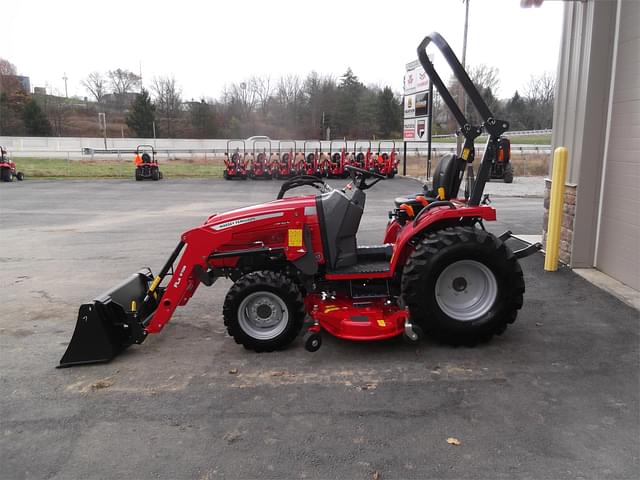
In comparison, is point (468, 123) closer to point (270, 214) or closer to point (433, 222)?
point (433, 222)

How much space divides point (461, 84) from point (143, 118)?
53277 mm

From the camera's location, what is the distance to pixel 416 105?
2102cm

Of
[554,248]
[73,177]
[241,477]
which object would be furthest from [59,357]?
[73,177]

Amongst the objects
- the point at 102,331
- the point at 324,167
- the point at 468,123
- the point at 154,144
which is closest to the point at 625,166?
the point at 468,123

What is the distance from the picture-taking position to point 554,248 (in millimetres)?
6676

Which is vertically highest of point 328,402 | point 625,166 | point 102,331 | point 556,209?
point 625,166

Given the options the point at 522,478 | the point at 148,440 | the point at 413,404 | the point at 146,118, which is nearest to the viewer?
the point at 522,478

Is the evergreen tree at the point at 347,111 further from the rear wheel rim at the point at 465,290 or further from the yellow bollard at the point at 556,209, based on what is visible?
the rear wheel rim at the point at 465,290

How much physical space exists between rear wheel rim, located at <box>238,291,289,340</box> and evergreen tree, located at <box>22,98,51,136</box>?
1991 inches

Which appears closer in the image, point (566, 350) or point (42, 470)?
point (42, 470)

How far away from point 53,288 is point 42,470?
401cm

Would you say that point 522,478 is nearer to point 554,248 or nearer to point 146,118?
point 554,248

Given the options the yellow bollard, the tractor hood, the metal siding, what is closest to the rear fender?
the tractor hood

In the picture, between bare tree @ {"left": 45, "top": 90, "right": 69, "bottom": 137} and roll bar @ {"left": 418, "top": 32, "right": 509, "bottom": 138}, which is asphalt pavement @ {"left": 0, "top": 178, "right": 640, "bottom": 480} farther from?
bare tree @ {"left": 45, "top": 90, "right": 69, "bottom": 137}
